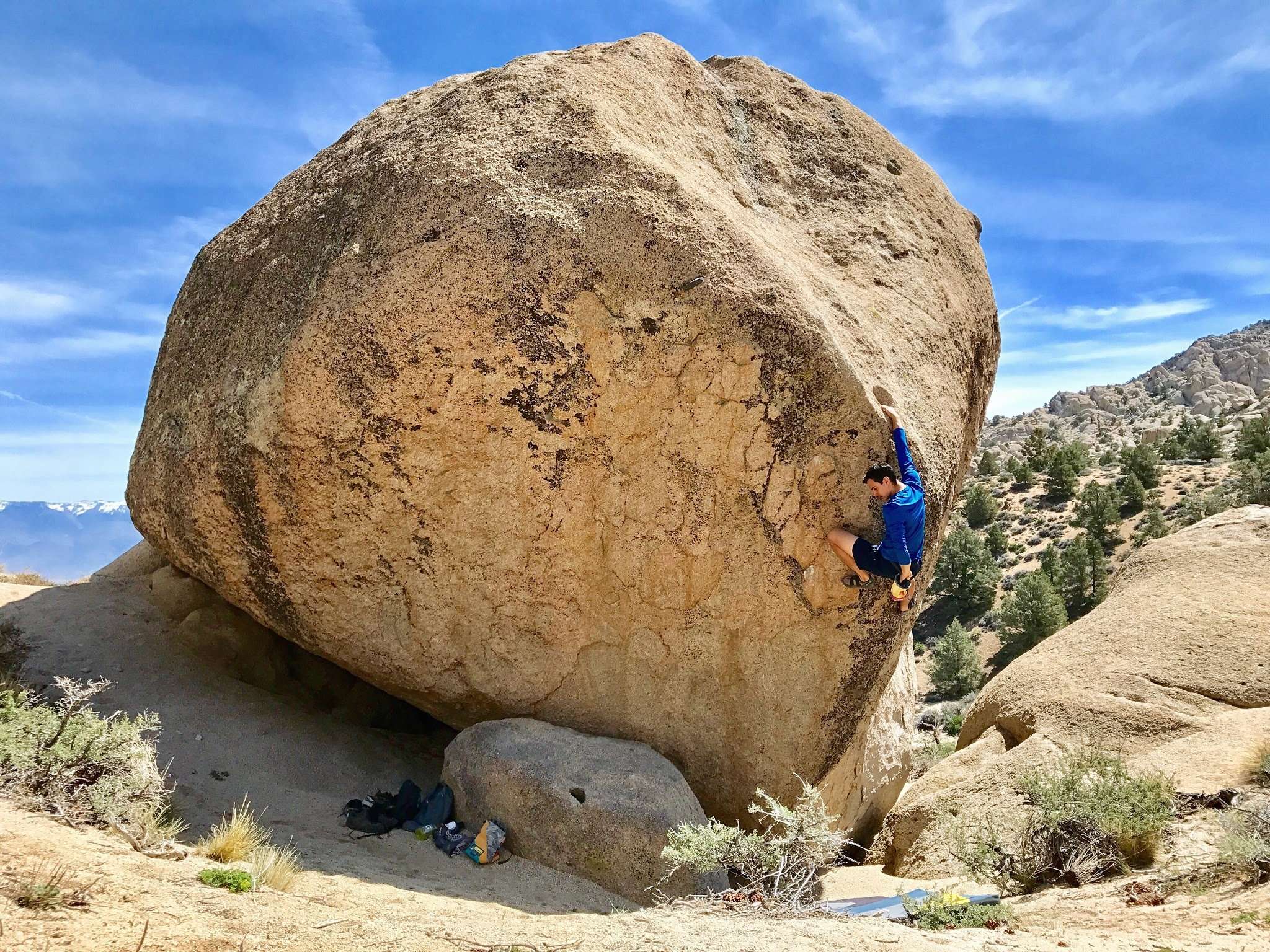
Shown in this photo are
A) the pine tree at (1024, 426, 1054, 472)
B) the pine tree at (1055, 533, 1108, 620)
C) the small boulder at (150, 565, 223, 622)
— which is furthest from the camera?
the pine tree at (1024, 426, 1054, 472)

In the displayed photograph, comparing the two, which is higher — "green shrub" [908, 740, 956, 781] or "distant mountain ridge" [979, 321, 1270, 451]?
"distant mountain ridge" [979, 321, 1270, 451]

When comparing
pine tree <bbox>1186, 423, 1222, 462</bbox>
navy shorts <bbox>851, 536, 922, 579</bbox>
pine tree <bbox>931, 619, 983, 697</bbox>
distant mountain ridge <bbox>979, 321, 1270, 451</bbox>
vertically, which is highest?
distant mountain ridge <bbox>979, 321, 1270, 451</bbox>

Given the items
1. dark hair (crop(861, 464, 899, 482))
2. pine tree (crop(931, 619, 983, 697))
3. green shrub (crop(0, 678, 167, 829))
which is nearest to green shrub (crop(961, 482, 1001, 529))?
pine tree (crop(931, 619, 983, 697))

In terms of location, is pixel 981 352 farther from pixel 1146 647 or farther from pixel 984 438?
pixel 984 438

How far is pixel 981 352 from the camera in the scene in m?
7.23

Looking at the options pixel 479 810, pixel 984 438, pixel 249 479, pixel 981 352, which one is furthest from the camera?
pixel 984 438

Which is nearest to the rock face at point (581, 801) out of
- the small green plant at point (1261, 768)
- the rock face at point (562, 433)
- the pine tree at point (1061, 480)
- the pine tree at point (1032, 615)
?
the rock face at point (562, 433)

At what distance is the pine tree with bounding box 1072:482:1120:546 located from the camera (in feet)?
80.1

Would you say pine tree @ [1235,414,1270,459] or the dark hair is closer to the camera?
the dark hair

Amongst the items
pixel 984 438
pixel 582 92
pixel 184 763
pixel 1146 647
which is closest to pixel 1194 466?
pixel 1146 647

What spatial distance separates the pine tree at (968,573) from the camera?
24.6m

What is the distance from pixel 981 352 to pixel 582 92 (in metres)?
3.78

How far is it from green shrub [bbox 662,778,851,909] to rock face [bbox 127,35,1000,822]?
2.40 feet

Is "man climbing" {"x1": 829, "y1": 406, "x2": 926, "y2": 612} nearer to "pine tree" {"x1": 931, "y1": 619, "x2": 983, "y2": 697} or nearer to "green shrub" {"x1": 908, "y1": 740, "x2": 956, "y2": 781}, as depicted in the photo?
"green shrub" {"x1": 908, "y1": 740, "x2": 956, "y2": 781}
